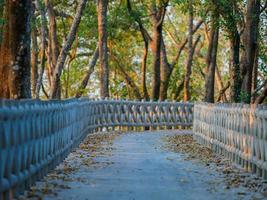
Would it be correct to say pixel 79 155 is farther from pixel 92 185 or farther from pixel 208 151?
pixel 92 185

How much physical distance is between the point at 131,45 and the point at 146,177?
45466mm

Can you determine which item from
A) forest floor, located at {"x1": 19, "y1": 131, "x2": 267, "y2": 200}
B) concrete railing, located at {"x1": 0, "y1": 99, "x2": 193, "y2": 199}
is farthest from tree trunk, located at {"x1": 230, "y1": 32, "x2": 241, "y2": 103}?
concrete railing, located at {"x1": 0, "y1": 99, "x2": 193, "y2": 199}

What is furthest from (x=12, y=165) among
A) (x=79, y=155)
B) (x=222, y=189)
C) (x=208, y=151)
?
(x=208, y=151)

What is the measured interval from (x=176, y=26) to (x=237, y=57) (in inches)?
1552

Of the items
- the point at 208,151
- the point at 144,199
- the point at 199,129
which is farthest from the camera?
the point at 199,129

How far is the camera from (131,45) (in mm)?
58812

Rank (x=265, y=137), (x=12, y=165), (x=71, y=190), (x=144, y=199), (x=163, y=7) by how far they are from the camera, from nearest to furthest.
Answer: (x=12, y=165)
(x=144, y=199)
(x=71, y=190)
(x=265, y=137)
(x=163, y=7)

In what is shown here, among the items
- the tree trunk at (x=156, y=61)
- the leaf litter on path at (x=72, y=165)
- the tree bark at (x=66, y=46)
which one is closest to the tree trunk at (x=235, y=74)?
the leaf litter on path at (x=72, y=165)

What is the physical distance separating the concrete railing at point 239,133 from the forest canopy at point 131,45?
13.7 ft

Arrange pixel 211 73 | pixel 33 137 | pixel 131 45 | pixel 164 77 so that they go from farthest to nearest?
pixel 131 45 → pixel 164 77 → pixel 211 73 → pixel 33 137

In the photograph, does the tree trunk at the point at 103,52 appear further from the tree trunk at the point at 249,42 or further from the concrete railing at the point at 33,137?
the concrete railing at the point at 33,137

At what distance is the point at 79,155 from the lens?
1864cm

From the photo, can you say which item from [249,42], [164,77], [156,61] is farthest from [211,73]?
[249,42]

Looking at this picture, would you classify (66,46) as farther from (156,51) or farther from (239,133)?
(239,133)
